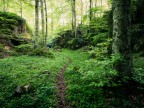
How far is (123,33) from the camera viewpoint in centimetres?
734

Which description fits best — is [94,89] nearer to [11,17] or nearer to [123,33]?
[123,33]

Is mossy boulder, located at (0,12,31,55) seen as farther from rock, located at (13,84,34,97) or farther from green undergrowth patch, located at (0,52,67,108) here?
rock, located at (13,84,34,97)

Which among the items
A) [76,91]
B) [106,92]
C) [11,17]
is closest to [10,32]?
[11,17]

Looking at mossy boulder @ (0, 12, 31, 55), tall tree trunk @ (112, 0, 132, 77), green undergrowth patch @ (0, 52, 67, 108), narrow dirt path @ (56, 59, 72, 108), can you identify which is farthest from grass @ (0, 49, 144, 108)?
mossy boulder @ (0, 12, 31, 55)

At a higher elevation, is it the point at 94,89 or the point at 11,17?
the point at 11,17

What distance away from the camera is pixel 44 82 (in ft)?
30.6

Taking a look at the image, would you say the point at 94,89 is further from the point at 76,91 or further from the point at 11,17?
the point at 11,17

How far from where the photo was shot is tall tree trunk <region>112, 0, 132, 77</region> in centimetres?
729

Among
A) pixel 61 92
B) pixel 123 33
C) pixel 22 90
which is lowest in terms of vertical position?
pixel 61 92

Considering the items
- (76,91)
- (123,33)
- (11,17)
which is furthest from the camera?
(11,17)

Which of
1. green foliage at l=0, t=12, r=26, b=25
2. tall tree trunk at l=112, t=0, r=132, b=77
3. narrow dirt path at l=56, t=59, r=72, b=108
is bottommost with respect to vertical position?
narrow dirt path at l=56, t=59, r=72, b=108

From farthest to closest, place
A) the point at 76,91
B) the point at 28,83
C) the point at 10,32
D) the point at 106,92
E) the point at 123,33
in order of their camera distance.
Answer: the point at 10,32 → the point at 28,83 → the point at 76,91 → the point at 106,92 → the point at 123,33

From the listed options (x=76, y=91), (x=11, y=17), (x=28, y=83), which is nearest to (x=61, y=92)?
(x=76, y=91)

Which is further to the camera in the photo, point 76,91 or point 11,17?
point 11,17
